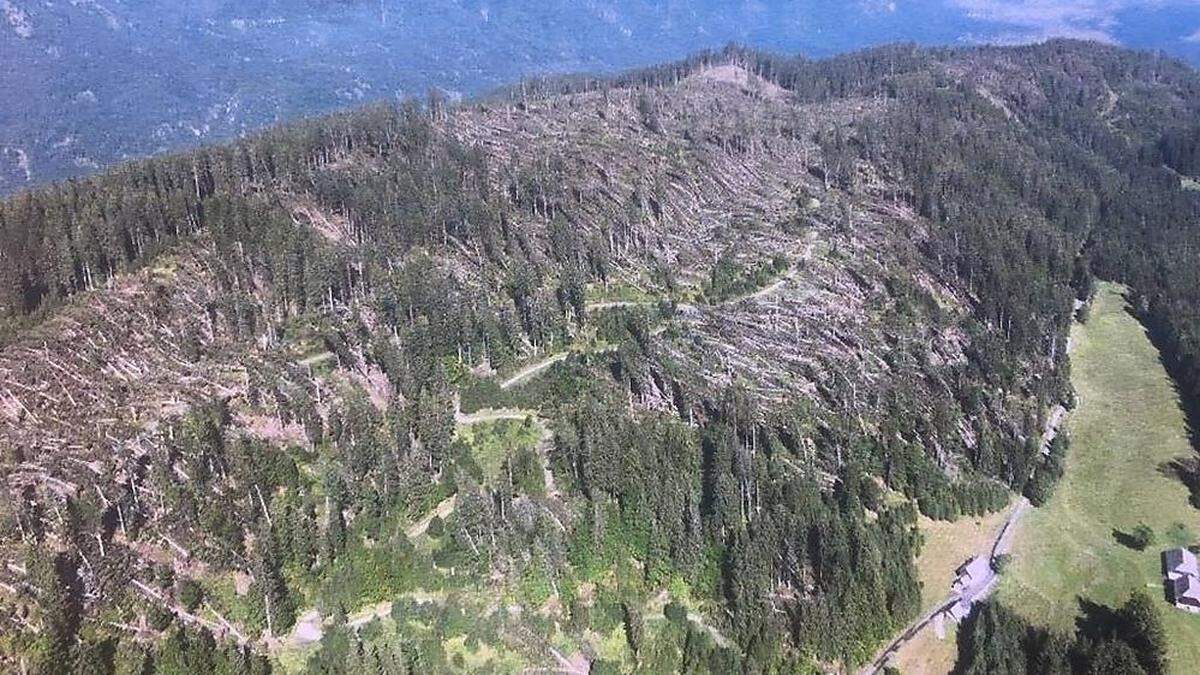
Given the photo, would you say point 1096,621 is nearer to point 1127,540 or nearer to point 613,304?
point 1127,540

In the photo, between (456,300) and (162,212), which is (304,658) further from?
(162,212)

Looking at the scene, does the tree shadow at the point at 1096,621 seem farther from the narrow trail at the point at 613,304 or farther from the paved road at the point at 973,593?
the narrow trail at the point at 613,304

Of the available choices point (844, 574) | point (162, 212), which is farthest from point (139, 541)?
point (844, 574)

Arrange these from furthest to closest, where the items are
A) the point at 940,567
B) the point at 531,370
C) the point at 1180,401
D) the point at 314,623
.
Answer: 1. the point at 1180,401
2. the point at 531,370
3. the point at 940,567
4. the point at 314,623

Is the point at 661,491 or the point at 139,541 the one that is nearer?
the point at 139,541

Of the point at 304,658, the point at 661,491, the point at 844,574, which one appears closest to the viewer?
the point at 304,658

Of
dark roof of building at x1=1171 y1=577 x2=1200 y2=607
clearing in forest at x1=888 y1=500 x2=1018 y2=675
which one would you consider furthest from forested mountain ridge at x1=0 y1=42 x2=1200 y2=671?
dark roof of building at x1=1171 y1=577 x2=1200 y2=607

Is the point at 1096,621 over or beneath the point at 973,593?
Answer: over

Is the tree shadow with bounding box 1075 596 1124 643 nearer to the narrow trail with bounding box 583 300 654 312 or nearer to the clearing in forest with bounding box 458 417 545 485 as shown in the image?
the clearing in forest with bounding box 458 417 545 485

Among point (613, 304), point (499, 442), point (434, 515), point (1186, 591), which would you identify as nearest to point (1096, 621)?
point (1186, 591)
